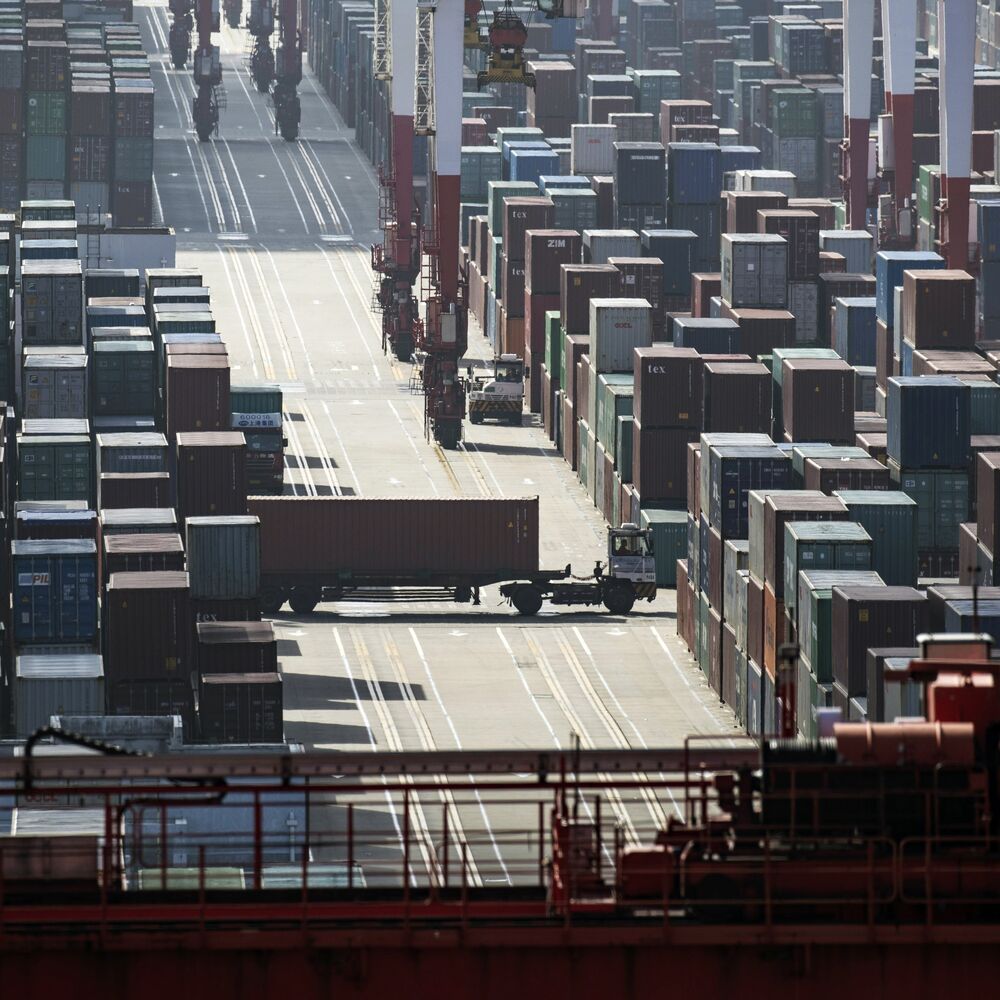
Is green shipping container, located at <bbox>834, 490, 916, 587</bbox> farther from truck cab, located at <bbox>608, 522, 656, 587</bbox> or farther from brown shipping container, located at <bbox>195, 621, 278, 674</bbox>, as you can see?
brown shipping container, located at <bbox>195, 621, 278, 674</bbox>

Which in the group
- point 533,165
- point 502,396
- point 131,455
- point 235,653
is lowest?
point 235,653

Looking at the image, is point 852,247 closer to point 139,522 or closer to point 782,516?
point 782,516

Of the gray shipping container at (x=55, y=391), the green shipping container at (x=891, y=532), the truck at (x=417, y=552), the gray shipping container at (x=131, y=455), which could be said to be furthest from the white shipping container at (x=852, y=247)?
the green shipping container at (x=891, y=532)

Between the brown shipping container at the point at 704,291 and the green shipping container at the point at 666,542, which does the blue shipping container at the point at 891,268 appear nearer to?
the brown shipping container at the point at 704,291

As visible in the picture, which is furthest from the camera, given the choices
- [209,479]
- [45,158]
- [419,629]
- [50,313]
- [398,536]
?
[45,158]

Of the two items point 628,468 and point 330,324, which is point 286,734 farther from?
point 330,324

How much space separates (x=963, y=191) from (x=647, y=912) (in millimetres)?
103773

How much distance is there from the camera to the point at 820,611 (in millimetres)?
74562

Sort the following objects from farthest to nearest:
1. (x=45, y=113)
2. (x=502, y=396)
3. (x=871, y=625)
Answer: (x=45, y=113)
(x=502, y=396)
(x=871, y=625)

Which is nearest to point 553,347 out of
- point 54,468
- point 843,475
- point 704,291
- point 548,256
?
point 548,256

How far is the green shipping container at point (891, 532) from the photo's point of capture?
84.1 m

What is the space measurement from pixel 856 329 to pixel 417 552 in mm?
36124

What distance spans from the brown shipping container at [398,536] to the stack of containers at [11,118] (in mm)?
79563

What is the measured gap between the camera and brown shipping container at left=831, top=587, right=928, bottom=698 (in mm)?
72062
